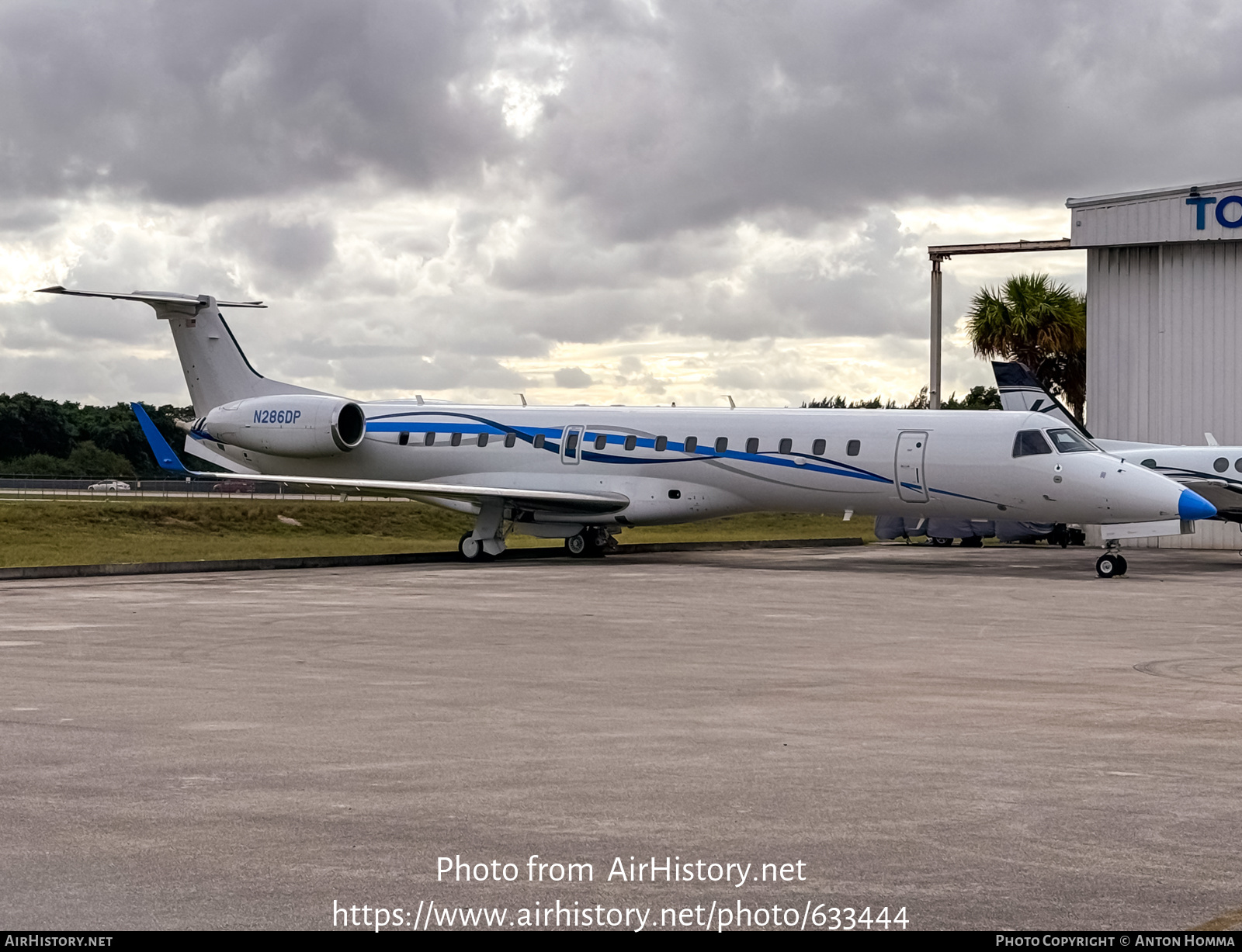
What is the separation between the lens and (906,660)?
42.0 feet

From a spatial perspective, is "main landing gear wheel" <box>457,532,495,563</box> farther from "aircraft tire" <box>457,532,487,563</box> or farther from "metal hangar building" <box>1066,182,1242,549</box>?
"metal hangar building" <box>1066,182,1242,549</box>

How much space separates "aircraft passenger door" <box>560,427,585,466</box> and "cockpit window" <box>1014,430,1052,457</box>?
837 cm

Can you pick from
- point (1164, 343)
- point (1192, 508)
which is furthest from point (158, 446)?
point (1164, 343)

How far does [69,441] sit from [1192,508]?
288 ft

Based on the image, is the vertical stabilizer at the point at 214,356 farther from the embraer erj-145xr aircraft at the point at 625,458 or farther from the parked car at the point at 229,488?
the parked car at the point at 229,488

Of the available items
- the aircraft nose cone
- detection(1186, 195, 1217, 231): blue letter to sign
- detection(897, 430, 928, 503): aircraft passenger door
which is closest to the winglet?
detection(897, 430, 928, 503): aircraft passenger door

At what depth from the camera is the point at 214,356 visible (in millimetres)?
32188

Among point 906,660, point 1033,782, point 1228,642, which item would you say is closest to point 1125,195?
point 1228,642

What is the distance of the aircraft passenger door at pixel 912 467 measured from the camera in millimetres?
25578

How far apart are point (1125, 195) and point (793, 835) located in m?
34.7

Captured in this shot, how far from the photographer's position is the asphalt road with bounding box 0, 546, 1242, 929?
5.38 metres
